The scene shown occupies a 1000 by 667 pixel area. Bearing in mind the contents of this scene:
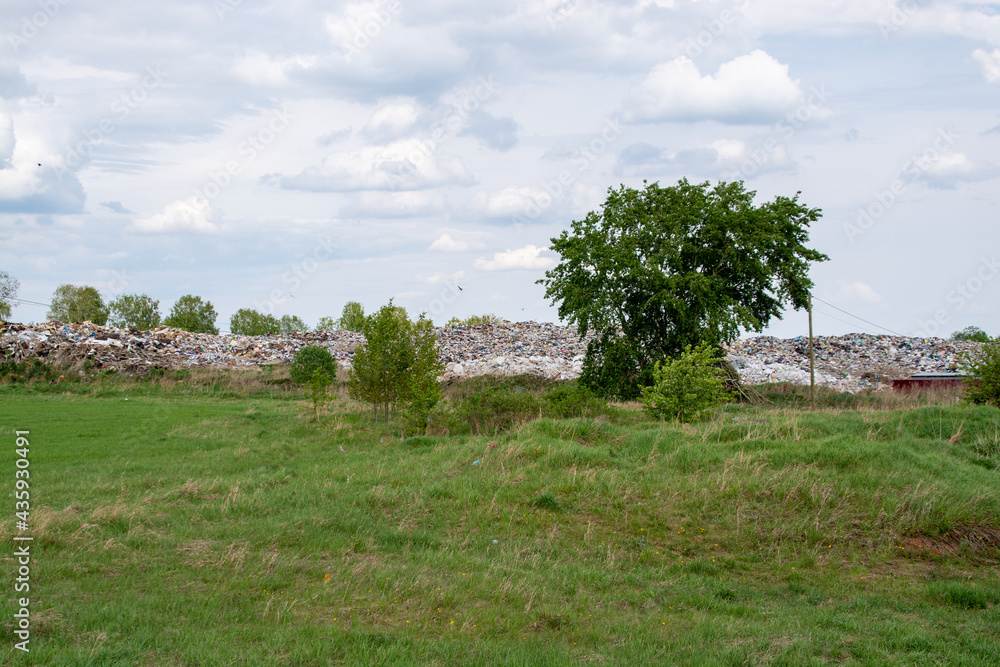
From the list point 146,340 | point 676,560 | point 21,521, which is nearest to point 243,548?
point 21,521

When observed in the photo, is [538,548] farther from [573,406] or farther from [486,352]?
[486,352]

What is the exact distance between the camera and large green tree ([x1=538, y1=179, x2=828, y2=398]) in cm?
2738

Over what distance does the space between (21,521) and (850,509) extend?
10212 millimetres

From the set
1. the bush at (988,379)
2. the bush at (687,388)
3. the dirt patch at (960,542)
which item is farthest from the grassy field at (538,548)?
the bush at (988,379)

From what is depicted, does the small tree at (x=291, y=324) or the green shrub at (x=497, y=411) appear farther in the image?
the small tree at (x=291, y=324)

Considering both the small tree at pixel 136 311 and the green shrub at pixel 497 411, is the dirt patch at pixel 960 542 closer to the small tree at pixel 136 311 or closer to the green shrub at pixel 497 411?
the green shrub at pixel 497 411

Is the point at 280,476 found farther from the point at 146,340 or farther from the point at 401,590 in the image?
the point at 146,340

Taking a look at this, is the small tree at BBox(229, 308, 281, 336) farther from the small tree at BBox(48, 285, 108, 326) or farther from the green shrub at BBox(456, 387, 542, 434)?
the green shrub at BBox(456, 387, 542, 434)

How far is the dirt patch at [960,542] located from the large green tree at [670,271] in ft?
59.7

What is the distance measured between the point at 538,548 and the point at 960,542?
17.5ft

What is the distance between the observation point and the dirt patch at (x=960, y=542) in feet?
27.4

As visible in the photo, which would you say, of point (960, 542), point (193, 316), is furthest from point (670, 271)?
point (193, 316)

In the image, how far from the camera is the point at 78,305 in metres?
62.5

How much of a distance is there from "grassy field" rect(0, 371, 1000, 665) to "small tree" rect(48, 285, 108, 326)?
2183 inches
